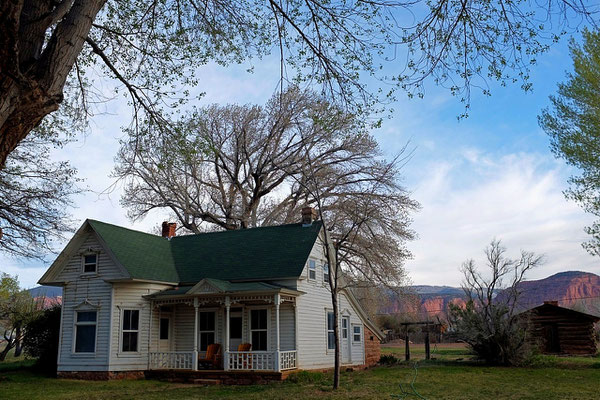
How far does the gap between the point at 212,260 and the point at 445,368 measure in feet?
35.1

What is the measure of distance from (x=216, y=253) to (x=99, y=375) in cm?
658

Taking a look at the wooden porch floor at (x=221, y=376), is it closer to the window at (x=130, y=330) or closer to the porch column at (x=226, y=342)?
the porch column at (x=226, y=342)

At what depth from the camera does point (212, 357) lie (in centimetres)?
1908

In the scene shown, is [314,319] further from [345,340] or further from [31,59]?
[31,59]

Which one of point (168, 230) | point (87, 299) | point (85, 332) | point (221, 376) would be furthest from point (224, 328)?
point (168, 230)

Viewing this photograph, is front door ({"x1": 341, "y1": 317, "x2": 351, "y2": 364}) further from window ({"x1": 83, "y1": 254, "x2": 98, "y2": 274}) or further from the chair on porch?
window ({"x1": 83, "y1": 254, "x2": 98, "y2": 274})

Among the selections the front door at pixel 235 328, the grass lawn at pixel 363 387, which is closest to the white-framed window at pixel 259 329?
the front door at pixel 235 328

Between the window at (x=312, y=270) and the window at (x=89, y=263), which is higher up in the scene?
the window at (x=89, y=263)

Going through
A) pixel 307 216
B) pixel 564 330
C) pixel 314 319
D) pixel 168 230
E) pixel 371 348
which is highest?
pixel 168 230

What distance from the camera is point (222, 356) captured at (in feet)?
62.7

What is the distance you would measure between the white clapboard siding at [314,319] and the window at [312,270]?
0.16 m

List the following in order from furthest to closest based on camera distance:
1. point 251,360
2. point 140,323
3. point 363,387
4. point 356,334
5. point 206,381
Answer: point 356,334 → point 140,323 → point 251,360 → point 206,381 → point 363,387

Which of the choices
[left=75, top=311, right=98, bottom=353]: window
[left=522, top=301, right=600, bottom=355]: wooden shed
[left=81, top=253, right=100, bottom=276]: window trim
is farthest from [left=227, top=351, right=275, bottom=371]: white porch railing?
[left=522, top=301, right=600, bottom=355]: wooden shed

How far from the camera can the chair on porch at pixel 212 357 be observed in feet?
61.2
